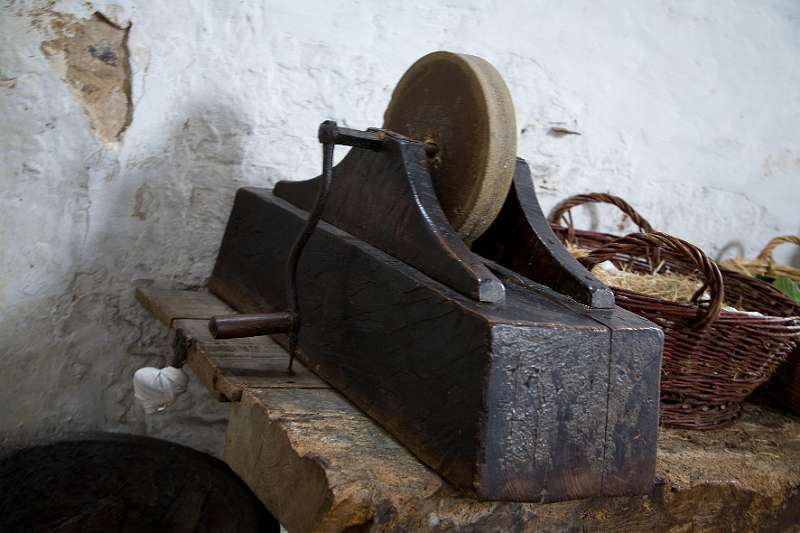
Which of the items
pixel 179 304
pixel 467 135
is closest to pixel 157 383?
pixel 179 304

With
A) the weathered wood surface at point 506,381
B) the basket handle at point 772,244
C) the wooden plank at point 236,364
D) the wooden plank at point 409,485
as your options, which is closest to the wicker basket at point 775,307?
the wooden plank at point 409,485

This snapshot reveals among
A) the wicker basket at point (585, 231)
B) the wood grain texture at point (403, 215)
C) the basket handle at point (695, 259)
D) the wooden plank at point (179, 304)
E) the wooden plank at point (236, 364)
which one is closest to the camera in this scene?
the wood grain texture at point (403, 215)

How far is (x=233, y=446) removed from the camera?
1098 mm

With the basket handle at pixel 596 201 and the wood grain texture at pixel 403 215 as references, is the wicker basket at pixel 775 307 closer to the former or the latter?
the basket handle at pixel 596 201

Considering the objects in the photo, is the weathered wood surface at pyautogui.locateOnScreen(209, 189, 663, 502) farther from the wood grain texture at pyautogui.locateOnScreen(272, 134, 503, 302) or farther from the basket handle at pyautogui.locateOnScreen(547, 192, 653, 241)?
the basket handle at pyautogui.locateOnScreen(547, 192, 653, 241)

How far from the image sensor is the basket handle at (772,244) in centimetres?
221

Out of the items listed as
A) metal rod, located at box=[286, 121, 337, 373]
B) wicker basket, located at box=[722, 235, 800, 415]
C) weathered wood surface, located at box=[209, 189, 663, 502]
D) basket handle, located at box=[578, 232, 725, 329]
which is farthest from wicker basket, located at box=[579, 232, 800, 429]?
metal rod, located at box=[286, 121, 337, 373]

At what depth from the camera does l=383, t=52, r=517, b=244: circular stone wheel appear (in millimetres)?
1145

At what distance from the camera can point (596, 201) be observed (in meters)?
2.07

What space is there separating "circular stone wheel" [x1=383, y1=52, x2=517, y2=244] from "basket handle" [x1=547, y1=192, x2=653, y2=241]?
804 millimetres

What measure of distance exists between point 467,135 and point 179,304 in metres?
0.69

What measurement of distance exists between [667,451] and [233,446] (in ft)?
2.18

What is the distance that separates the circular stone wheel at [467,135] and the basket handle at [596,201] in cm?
80

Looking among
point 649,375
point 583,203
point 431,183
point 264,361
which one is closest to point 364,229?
point 431,183
